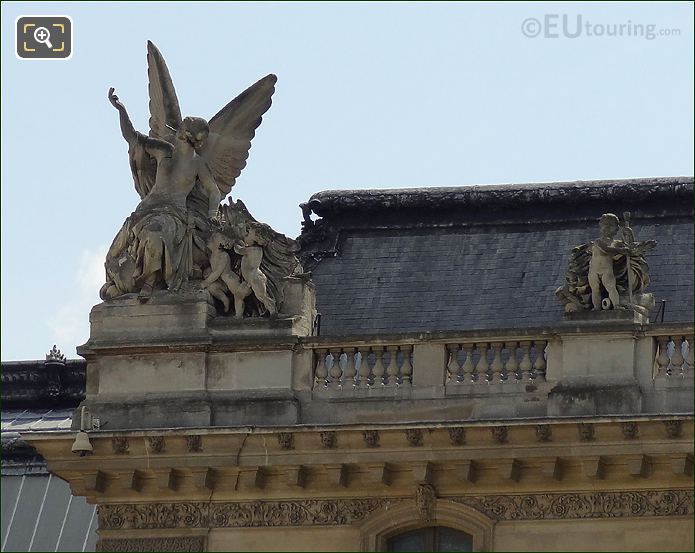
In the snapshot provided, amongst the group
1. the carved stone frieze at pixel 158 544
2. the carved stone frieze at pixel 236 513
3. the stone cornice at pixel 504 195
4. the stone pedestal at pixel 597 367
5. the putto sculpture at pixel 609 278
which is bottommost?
the carved stone frieze at pixel 158 544

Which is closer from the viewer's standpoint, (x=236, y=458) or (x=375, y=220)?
(x=236, y=458)

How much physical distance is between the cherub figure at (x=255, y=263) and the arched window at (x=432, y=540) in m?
3.36

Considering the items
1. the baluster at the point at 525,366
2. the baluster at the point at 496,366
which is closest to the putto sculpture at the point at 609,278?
the baluster at the point at 525,366

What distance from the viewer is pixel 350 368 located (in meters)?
42.0

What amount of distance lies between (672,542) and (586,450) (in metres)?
1.52

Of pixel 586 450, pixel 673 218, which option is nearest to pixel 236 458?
pixel 586 450

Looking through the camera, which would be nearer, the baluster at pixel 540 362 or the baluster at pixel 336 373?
the baluster at pixel 540 362

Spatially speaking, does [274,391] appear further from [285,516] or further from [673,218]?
[673,218]

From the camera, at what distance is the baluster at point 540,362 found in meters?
41.2

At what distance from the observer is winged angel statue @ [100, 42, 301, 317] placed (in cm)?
4259

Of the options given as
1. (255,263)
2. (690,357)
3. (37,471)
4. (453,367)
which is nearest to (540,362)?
(453,367)

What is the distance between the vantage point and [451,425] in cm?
4056

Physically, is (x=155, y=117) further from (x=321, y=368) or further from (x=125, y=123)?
(x=321, y=368)

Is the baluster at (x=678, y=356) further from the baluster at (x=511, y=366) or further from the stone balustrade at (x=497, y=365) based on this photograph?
the baluster at (x=511, y=366)
